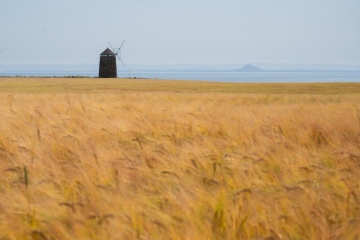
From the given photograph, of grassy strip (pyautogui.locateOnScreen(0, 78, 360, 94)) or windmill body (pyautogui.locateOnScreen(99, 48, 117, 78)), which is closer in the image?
grassy strip (pyautogui.locateOnScreen(0, 78, 360, 94))

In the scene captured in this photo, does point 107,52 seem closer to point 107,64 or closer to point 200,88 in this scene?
point 107,64

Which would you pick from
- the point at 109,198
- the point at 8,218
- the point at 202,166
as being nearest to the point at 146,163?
the point at 202,166

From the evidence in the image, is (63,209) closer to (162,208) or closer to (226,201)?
(162,208)

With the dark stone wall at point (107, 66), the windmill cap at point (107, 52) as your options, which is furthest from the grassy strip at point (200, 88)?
the windmill cap at point (107, 52)

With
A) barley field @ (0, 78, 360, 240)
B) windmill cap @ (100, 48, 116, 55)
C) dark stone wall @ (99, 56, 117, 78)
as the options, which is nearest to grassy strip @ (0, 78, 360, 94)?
barley field @ (0, 78, 360, 240)

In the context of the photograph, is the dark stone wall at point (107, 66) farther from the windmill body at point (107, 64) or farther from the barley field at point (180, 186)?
the barley field at point (180, 186)

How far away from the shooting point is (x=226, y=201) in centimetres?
262

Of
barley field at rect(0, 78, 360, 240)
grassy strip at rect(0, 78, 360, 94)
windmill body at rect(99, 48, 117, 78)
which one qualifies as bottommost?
grassy strip at rect(0, 78, 360, 94)

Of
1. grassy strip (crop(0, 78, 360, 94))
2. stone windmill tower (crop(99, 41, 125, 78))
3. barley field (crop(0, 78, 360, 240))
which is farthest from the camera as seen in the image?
stone windmill tower (crop(99, 41, 125, 78))

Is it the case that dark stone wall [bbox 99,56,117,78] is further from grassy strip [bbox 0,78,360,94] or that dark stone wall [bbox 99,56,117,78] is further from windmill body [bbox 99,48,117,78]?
grassy strip [bbox 0,78,360,94]

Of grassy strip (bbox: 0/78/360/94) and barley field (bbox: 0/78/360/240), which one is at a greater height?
barley field (bbox: 0/78/360/240)

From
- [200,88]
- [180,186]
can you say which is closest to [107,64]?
[200,88]

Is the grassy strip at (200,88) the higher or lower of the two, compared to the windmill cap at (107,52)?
lower

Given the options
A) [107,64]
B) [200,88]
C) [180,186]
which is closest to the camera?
[180,186]
